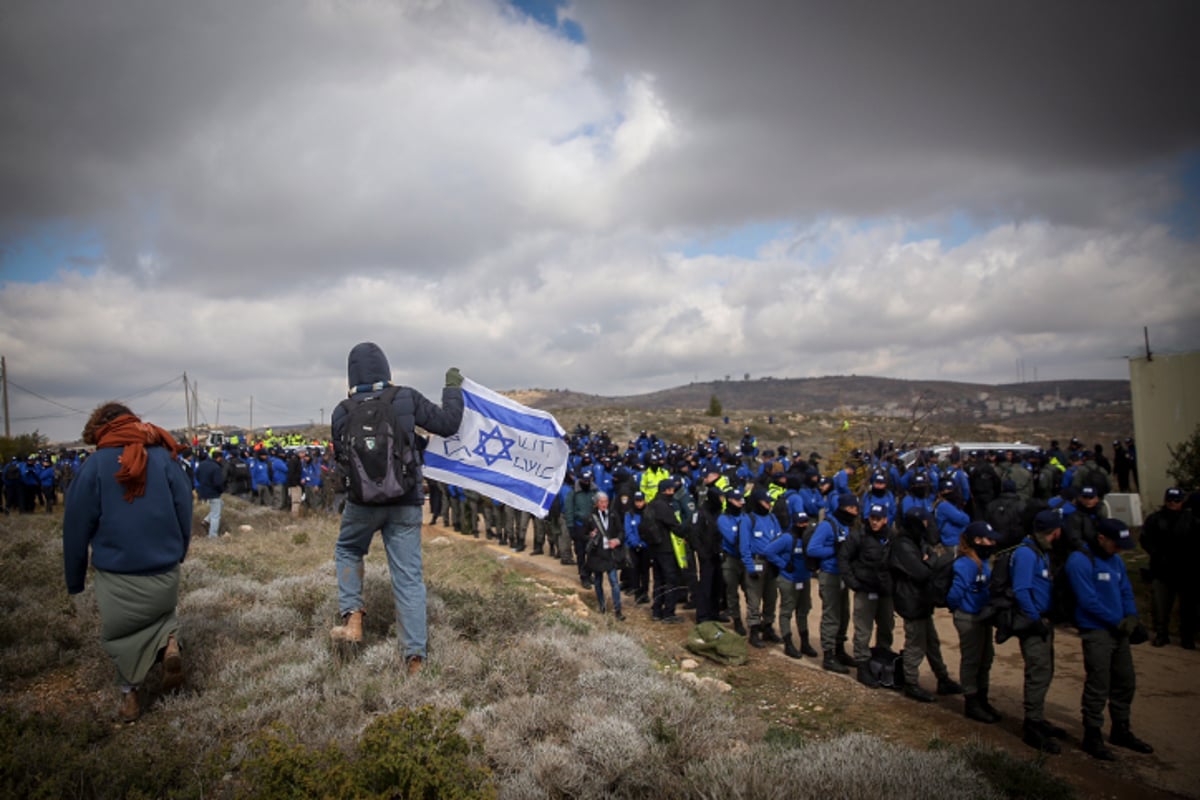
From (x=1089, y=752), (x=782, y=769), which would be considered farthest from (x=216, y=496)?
(x=1089, y=752)

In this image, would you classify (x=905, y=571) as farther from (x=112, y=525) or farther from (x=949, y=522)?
(x=112, y=525)

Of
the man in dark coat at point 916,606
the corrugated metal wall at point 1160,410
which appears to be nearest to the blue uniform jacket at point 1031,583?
the man in dark coat at point 916,606

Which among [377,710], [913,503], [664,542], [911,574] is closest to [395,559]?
[377,710]

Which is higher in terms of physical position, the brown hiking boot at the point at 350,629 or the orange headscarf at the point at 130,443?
the orange headscarf at the point at 130,443

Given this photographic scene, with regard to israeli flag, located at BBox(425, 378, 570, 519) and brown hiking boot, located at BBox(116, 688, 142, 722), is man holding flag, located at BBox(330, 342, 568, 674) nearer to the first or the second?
israeli flag, located at BBox(425, 378, 570, 519)

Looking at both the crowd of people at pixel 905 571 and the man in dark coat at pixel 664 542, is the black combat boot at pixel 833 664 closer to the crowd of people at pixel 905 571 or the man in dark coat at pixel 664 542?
the crowd of people at pixel 905 571

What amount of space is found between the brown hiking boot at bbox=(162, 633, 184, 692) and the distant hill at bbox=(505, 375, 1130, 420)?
100 metres

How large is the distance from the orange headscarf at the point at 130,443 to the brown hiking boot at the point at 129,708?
4.37 feet

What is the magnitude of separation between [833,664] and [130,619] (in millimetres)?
7261

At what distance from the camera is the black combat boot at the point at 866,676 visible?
295 inches

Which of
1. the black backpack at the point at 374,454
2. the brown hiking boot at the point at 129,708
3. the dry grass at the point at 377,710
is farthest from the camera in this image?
the black backpack at the point at 374,454

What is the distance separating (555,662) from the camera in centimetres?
544

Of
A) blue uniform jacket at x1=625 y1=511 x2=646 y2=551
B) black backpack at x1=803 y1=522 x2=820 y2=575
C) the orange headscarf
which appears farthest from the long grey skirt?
blue uniform jacket at x1=625 y1=511 x2=646 y2=551

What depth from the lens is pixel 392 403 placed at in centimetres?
487
